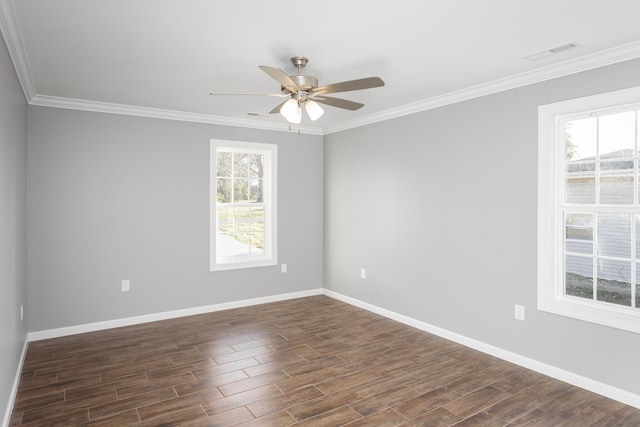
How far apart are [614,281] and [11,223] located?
434cm

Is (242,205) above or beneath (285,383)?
above

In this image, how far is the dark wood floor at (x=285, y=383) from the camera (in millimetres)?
2646

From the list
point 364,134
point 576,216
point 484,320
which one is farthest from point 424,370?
point 364,134

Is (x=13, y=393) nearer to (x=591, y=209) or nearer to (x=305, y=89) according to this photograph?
(x=305, y=89)

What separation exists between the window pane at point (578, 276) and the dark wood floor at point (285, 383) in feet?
2.35

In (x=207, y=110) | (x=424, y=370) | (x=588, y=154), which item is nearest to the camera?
(x=588, y=154)

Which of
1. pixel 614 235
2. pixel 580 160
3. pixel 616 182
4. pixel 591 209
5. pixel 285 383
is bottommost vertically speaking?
pixel 285 383

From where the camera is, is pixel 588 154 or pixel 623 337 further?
pixel 588 154

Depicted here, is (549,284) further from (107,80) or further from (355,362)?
(107,80)

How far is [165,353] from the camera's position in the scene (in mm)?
3727

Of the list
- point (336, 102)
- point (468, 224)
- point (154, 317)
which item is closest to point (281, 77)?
point (336, 102)

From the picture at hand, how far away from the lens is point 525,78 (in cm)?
334

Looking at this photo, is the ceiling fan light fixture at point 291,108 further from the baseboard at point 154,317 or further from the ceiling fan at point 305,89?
the baseboard at point 154,317

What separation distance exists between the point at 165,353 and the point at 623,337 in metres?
3.66
